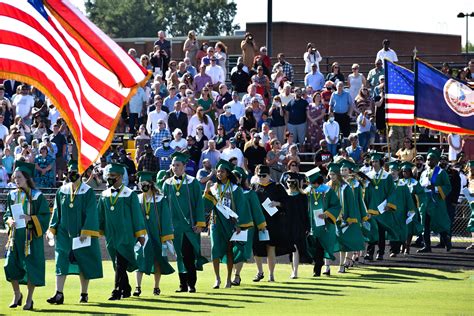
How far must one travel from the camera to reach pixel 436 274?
25484 millimetres

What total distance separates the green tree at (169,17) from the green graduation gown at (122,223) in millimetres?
90328

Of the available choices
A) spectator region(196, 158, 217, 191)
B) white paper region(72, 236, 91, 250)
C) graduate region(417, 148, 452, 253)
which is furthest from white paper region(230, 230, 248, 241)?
graduate region(417, 148, 452, 253)

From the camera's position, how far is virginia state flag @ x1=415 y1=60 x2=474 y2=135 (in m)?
28.6

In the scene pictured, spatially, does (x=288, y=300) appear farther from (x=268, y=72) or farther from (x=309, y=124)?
(x=268, y=72)

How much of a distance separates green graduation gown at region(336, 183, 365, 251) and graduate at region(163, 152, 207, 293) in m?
→ 4.39

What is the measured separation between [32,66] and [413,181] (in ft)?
53.4

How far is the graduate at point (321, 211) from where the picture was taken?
25531 mm

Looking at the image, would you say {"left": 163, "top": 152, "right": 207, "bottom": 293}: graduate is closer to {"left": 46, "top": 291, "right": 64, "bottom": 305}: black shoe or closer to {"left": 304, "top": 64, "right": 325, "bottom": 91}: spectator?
{"left": 46, "top": 291, "right": 64, "bottom": 305}: black shoe

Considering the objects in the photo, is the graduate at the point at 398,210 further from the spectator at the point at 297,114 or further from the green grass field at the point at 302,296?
the spectator at the point at 297,114

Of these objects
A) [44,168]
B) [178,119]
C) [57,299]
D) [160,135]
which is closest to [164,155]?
[160,135]

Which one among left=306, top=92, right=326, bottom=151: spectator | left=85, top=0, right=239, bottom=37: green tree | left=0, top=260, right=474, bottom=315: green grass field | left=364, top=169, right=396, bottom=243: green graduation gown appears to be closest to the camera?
left=0, top=260, right=474, bottom=315: green grass field

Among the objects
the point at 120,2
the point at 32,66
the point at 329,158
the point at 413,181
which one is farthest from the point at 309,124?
the point at 120,2

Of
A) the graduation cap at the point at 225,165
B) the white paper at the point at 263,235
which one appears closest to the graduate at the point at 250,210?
the white paper at the point at 263,235

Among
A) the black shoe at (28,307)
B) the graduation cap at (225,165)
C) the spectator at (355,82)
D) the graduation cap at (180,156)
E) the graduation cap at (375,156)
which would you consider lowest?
the black shoe at (28,307)
